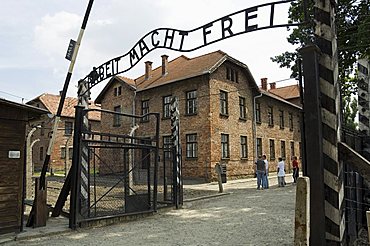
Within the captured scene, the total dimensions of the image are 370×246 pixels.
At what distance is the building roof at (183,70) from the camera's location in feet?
76.0

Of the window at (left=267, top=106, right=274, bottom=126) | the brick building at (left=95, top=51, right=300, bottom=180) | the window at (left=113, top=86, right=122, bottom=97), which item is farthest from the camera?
the window at (left=113, top=86, right=122, bottom=97)

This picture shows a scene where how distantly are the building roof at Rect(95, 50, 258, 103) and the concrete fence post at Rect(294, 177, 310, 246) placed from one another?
1909 cm

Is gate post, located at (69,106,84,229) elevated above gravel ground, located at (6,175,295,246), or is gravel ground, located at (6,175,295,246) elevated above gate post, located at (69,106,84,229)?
gate post, located at (69,106,84,229)

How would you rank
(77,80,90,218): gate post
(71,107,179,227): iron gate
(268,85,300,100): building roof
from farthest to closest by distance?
(268,85,300,100): building roof < (77,80,90,218): gate post < (71,107,179,227): iron gate

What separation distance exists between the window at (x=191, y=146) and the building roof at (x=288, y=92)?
19.8 metres

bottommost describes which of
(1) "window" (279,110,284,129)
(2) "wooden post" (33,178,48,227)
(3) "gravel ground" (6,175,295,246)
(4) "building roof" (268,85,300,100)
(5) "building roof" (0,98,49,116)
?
(3) "gravel ground" (6,175,295,246)

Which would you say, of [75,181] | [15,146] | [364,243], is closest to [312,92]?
[364,243]

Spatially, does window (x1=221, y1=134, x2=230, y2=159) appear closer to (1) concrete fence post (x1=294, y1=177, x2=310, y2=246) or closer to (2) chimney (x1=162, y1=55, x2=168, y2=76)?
(2) chimney (x1=162, y1=55, x2=168, y2=76)

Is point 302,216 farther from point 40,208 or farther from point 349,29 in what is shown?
point 349,29

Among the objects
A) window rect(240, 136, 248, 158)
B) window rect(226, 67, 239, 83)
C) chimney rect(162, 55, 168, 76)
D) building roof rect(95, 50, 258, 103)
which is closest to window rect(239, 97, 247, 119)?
window rect(226, 67, 239, 83)

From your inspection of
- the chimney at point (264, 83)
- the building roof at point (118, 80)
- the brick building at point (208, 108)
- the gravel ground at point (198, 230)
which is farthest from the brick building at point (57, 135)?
the gravel ground at point (198, 230)

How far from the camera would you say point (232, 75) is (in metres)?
24.9

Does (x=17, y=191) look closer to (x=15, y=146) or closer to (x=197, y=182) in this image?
(x=15, y=146)

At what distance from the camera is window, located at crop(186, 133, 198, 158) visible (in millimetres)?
22675
